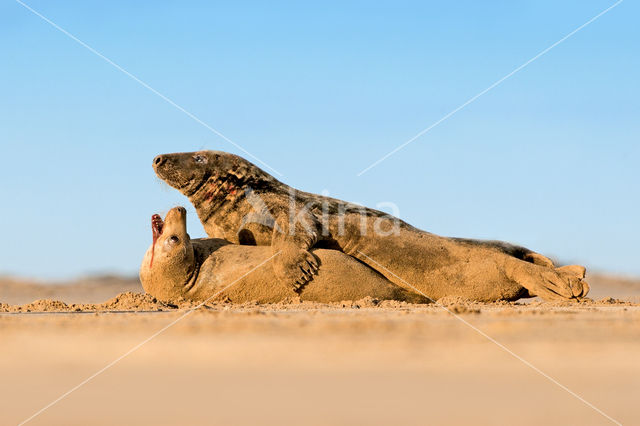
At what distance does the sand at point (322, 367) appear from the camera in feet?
17.3

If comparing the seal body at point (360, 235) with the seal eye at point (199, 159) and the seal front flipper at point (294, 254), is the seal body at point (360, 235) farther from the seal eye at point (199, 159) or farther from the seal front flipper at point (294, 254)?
the seal front flipper at point (294, 254)

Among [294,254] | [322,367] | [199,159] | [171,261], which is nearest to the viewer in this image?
[322,367]

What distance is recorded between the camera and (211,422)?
5.10 meters

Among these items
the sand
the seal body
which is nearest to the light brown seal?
the seal body

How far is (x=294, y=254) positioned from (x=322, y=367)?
3.72m

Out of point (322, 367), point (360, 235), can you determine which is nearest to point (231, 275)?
point (360, 235)

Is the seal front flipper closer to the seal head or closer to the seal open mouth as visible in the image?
the seal head

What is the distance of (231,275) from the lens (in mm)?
10117

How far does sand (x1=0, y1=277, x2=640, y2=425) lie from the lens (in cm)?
529

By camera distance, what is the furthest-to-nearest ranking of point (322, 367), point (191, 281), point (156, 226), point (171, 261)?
point (156, 226) < point (191, 281) < point (171, 261) < point (322, 367)

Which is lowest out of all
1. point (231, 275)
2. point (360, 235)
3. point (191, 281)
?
point (191, 281)

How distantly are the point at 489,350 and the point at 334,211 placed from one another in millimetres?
4706

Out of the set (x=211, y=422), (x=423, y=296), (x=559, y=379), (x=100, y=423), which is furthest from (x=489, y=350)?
(x=423, y=296)

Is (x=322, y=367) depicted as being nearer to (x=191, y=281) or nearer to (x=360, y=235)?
(x=191, y=281)
